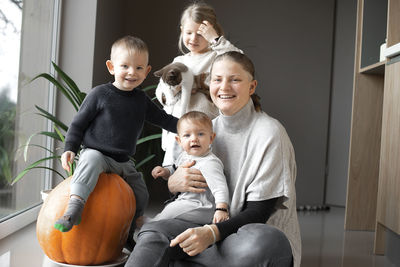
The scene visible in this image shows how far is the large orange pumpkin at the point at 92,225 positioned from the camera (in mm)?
1750

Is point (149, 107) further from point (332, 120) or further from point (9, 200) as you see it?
point (332, 120)

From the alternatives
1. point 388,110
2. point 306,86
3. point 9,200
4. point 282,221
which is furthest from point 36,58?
point 306,86

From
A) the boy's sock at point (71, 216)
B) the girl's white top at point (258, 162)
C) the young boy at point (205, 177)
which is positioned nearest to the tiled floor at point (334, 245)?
the girl's white top at point (258, 162)

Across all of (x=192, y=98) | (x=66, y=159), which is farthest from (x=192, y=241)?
(x=192, y=98)

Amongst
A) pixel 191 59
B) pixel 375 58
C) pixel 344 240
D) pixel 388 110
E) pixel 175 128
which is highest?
pixel 375 58

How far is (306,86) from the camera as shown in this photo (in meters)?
4.43

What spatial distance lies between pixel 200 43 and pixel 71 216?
1.06m

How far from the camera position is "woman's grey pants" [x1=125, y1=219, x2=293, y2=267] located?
4.86ft

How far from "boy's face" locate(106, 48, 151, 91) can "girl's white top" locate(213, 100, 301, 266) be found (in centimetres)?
37

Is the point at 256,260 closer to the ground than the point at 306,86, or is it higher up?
closer to the ground

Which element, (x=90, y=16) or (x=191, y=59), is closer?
(x=191, y=59)

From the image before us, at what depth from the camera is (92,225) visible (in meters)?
1.75

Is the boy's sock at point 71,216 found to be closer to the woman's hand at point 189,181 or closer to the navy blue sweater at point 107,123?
the navy blue sweater at point 107,123

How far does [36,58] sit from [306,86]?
8.22 ft
